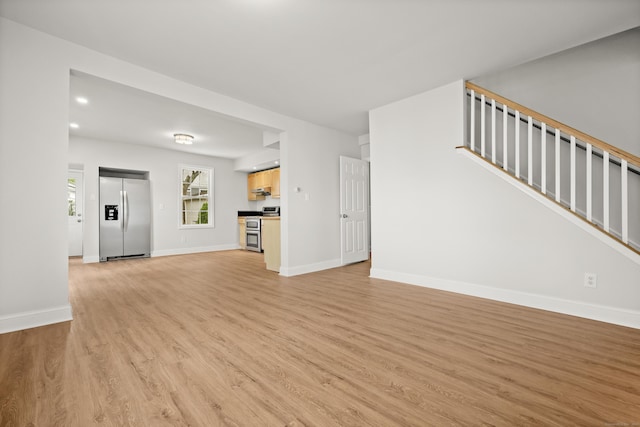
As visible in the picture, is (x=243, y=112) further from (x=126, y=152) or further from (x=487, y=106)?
(x=126, y=152)

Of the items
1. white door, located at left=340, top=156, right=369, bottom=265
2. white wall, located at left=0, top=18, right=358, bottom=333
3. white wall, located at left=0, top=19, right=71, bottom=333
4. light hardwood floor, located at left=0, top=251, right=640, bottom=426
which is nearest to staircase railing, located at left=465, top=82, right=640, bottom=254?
light hardwood floor, located at left=0, top=251, right=640, bottom=426

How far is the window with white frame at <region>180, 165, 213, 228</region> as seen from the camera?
717 cm

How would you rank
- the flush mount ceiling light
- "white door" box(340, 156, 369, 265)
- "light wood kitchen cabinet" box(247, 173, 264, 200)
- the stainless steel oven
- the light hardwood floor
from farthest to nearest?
"light wood kitchen cabinet" box(247, 173, 264, 200), the stainless steel oven, the flush mount ceiling light, "white door" box(340, 156, 369, 265), the light hardwood floor

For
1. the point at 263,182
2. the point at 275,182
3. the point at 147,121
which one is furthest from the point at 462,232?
the point at 263,182

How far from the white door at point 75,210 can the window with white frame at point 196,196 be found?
2359mm

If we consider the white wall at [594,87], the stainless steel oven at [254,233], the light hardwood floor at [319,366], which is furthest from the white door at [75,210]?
the white wall at [594,87]

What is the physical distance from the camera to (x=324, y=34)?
2465mm

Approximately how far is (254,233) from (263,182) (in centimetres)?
144

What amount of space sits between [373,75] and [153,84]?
97.4 inches

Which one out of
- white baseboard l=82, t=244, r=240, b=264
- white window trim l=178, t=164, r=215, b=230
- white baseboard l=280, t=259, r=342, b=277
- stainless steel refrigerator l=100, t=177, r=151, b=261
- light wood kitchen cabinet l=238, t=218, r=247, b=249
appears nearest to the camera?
white baseboard l=280, t=259, r=342, b=277

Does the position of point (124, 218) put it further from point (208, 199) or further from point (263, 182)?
point (263, 182)

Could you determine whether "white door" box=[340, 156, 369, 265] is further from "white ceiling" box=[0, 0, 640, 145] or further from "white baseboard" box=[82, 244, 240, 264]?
"white baseboard" box=[82, 244, 240, 264]

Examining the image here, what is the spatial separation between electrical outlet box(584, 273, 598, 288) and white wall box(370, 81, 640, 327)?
0.03 meters

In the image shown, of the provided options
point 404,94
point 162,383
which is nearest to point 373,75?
point 404,94
